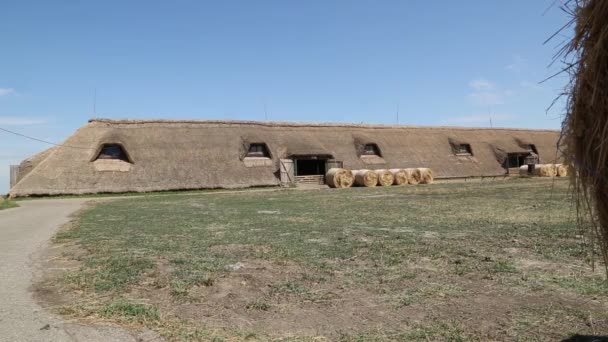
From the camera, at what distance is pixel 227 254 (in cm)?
836

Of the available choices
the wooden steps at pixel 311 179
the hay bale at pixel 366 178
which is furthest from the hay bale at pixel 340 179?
the wooden steps at pixel 311 179

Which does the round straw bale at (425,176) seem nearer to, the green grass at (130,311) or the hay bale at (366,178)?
the hay bale at (366,178)

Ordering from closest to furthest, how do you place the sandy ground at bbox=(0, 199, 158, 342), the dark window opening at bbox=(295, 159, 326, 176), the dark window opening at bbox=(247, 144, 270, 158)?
1. the sandy ground at bbox=(0, 199, 158, 342)
2. the dark window opening at bbox=(247, 144, 270, 158)
3. the dark window opening at bbox=(295, 159, 326, 176)

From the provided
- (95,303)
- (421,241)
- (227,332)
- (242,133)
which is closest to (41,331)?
(95,303)

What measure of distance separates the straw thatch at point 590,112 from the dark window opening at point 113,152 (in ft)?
125

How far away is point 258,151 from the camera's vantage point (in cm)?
4328

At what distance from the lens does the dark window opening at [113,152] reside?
3800cm

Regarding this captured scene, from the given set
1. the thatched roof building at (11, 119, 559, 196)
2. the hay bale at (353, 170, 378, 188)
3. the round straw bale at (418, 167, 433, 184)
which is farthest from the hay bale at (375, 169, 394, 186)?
the thatched roof building at (11, 119, 559, 196)

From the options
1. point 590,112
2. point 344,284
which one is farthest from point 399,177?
point 590,112

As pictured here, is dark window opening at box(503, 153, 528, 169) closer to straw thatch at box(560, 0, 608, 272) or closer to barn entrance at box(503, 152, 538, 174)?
barn entrance at box(503, 152, 538, 174)

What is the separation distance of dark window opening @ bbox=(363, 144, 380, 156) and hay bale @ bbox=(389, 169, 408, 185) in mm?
7587

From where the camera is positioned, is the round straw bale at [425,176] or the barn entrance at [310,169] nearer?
the round straw bale at [425,176]

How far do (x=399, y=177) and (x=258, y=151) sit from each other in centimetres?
1287

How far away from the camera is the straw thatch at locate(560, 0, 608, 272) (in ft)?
10.0
